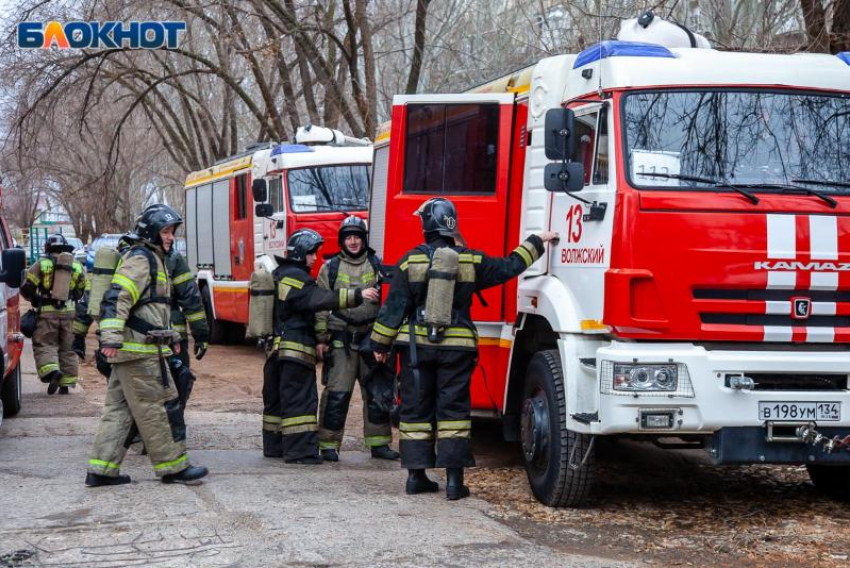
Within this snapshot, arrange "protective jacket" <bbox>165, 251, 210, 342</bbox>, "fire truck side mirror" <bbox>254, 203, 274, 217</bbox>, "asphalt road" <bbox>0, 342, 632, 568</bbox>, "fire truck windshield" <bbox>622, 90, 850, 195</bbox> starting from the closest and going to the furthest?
"asphalt road" <bbox>0, 342, 632, 568</bbox>, "fire truck windshield" <bbox>622, 90, 850, 195</bbox>, "protective jacket" <bbox>165, 251, 210, 342</bbox>, "fire truck side mirror" <bbox>254, 203, 274, 217</bbox>

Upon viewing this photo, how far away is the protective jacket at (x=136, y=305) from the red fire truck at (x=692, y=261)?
2.42 m

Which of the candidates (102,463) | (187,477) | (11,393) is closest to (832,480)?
(187,477)

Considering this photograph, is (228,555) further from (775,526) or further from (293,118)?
(293,118)

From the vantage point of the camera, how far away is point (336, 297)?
315 inches

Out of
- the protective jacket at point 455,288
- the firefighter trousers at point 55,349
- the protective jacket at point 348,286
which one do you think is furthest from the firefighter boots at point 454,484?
the firefighter trousers at point 55,349

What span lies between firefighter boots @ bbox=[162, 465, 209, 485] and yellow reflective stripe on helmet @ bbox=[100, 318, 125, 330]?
1035mm

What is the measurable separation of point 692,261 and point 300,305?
3.07 metres

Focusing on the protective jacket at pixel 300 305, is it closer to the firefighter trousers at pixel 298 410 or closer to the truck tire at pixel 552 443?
the firefighter trousers at pixel 298 410

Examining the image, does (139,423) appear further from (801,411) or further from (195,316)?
(801,411)

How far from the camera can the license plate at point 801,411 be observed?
6.07 metres

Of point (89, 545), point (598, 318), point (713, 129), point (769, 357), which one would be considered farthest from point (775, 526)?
point (89, 545)

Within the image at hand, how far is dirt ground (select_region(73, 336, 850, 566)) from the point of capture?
5.91 metres

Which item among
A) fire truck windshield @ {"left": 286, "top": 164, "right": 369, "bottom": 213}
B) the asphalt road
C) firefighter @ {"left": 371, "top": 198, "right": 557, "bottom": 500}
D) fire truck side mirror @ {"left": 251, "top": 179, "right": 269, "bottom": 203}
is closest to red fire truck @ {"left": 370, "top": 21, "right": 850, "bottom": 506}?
firefighter @ {"left": 371, "top": 198, "right": 557, "bottom": 500}

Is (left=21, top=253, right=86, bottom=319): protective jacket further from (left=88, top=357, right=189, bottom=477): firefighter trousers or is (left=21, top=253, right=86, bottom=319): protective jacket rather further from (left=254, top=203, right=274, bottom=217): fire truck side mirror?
(left=88, top=357, right=189, bottom=477): firefighter trousers
